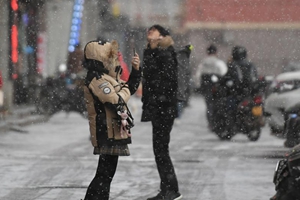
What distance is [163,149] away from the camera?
31.4 ft

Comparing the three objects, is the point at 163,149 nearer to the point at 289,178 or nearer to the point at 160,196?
the point at 160,196

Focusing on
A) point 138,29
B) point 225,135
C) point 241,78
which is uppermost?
point 138,29

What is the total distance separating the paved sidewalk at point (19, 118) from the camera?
60.6 feet

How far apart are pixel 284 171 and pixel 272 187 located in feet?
12.2

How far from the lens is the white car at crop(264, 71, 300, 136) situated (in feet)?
49.2

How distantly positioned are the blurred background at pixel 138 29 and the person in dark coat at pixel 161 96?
489 inches

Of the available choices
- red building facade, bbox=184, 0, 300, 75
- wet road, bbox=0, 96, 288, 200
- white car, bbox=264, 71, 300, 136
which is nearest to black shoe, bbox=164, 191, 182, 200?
wet road, bbox=0, 96, 288, 200

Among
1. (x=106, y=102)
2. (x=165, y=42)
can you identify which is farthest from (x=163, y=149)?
(x=106, y=102)

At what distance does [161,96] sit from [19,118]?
1178cm

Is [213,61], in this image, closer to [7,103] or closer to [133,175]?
[7,103]

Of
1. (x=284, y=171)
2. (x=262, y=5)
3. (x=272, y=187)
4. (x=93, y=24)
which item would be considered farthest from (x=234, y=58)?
(x=262, y=5)

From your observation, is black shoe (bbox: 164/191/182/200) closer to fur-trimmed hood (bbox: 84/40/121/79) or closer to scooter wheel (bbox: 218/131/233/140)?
fur-trimmed hood (bbox: 84/40/121/79)

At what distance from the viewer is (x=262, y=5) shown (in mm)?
66438

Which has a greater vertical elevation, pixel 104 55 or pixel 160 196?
pixel 104 55
